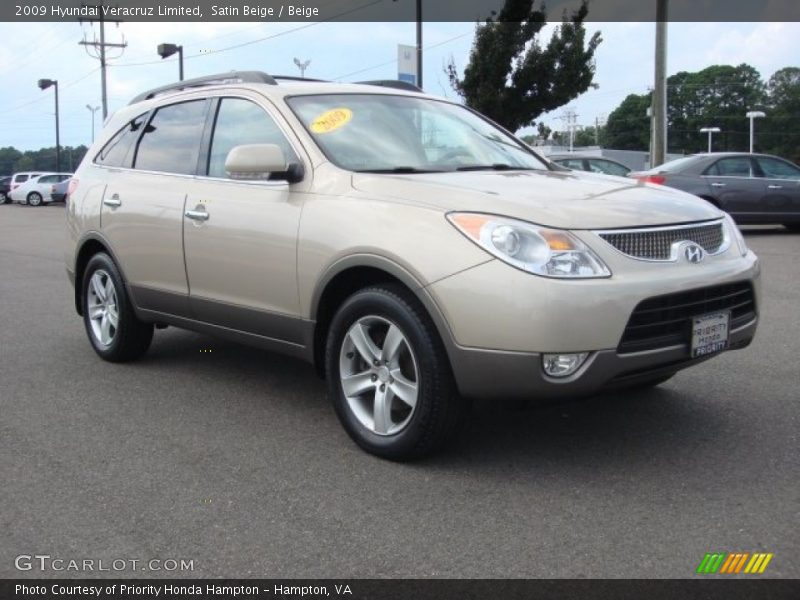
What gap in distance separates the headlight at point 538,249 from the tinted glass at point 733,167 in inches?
468

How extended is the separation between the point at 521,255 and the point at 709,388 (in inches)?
84.9

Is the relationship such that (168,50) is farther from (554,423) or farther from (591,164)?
(554,423)

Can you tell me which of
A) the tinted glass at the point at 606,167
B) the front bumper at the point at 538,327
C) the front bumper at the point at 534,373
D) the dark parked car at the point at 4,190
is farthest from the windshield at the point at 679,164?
the dark parked car at the point at 4,190

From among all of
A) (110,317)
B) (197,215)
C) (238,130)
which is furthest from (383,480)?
(110,317)

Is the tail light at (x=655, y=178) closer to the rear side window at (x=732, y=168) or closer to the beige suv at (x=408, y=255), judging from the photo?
the rear side window at (x=732, y=168)

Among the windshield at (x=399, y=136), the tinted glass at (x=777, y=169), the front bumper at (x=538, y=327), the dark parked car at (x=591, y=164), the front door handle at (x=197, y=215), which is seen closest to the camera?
the front bumper at (x=538, y=327)

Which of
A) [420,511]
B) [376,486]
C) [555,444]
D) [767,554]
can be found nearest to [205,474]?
[376,486]

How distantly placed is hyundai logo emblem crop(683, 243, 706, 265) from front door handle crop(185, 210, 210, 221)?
8.38 feet

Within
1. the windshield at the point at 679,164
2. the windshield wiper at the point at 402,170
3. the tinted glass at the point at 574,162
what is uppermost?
→ the tinted glass at the point at 574,162

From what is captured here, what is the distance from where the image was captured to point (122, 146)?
5961 mm

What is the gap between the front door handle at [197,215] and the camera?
4.78 meters

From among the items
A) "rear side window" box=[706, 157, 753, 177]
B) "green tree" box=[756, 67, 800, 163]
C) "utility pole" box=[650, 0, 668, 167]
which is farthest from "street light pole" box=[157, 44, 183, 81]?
"green tree" box=[756, 67, 800, 163]

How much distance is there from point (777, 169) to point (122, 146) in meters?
12.3
